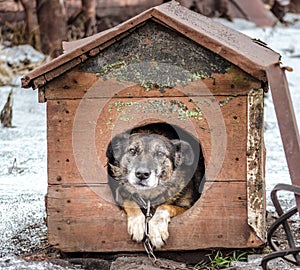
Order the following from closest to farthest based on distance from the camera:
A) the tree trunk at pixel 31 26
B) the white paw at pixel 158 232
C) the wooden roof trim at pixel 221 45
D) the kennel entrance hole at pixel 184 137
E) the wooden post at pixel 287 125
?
the wooden post at pixel 287 125 < the wooden roof trim at pixel 221 45 < the white paw at pixel 158 232 < the kennel entrance hole at pixel 184 137 < the tree trunk at pixel 31 26

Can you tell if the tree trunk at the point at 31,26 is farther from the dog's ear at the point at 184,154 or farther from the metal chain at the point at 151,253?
the metal chain at the point at 151,253

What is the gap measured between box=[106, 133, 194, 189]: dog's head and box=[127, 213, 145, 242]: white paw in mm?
257

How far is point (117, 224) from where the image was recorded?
4.38m

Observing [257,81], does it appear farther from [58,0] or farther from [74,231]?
[58,0]

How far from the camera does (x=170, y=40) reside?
13.8ft

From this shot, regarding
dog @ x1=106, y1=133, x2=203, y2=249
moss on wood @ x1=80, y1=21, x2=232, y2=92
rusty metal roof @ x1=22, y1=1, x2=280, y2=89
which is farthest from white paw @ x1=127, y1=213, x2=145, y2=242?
rusty metal roof @ x1=22, y1=1, x2=280, y2=89

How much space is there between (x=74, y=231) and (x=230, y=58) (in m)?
1.35

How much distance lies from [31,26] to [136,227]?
7.83 meters

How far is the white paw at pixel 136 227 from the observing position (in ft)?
14.2

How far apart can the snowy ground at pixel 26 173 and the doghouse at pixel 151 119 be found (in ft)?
1.42

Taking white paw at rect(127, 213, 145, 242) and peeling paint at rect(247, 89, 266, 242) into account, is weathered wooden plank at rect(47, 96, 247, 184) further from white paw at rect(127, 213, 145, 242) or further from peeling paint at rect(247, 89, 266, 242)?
A: white paw at rect(127, 213, 145, 242)

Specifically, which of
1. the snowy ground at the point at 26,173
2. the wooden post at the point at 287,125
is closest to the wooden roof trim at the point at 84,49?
the snowy ground at the point at 26,173

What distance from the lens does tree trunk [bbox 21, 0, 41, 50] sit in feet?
37.1

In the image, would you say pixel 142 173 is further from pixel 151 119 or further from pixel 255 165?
pixel 255 165
